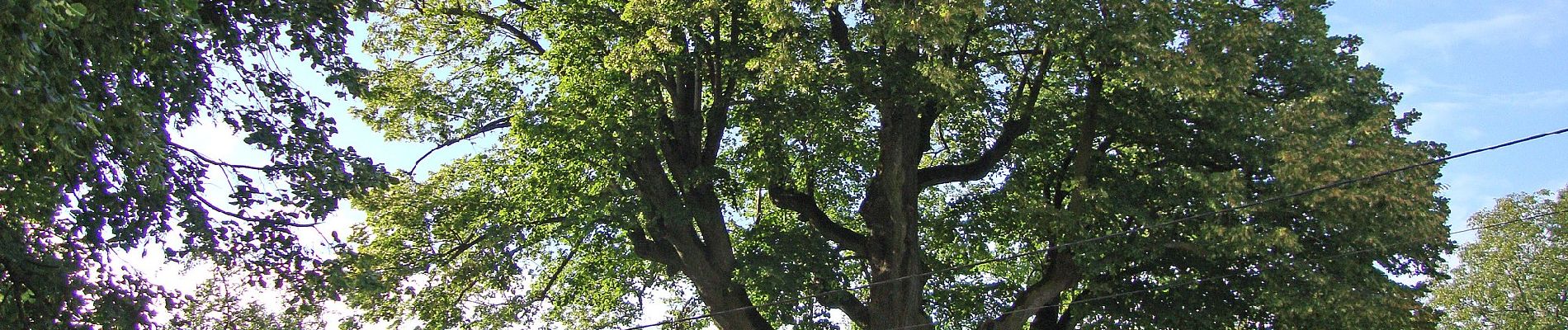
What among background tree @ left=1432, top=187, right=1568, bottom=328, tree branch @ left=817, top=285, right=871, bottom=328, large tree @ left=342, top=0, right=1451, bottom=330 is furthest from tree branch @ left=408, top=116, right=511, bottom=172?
background tree @ left=1432, top=187, right=1568, bottom=328

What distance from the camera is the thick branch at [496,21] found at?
15992 millimetres

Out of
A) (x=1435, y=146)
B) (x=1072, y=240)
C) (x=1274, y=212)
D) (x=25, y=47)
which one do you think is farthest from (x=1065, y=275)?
(x=25, y=47)

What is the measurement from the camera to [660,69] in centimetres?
1444

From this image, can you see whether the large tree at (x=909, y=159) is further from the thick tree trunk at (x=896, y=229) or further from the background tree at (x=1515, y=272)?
the background tree at (x=1515, y=272)

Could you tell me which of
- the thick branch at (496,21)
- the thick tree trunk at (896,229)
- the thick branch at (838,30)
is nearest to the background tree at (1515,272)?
the thick tree trunk at (896,229)

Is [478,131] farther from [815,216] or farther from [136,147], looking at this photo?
[136,147]

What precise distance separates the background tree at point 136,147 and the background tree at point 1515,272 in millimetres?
22512

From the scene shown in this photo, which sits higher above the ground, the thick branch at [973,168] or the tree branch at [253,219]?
the thick branch at [973,168]

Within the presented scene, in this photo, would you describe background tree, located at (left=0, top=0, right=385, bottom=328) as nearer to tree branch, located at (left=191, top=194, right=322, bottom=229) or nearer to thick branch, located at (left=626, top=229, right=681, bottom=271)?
tree branch, located at (left=191, top=194, right=322, bottom=229)

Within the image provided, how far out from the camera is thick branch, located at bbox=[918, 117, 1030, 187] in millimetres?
16328

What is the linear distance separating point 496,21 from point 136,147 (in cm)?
849

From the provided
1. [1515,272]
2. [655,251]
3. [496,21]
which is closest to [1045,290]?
[655,251]

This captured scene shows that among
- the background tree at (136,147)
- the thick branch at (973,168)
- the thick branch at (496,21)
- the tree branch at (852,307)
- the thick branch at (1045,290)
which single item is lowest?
the background tree at (136,147)

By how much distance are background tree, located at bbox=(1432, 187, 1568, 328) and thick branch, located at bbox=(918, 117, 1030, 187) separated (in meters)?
13.5
